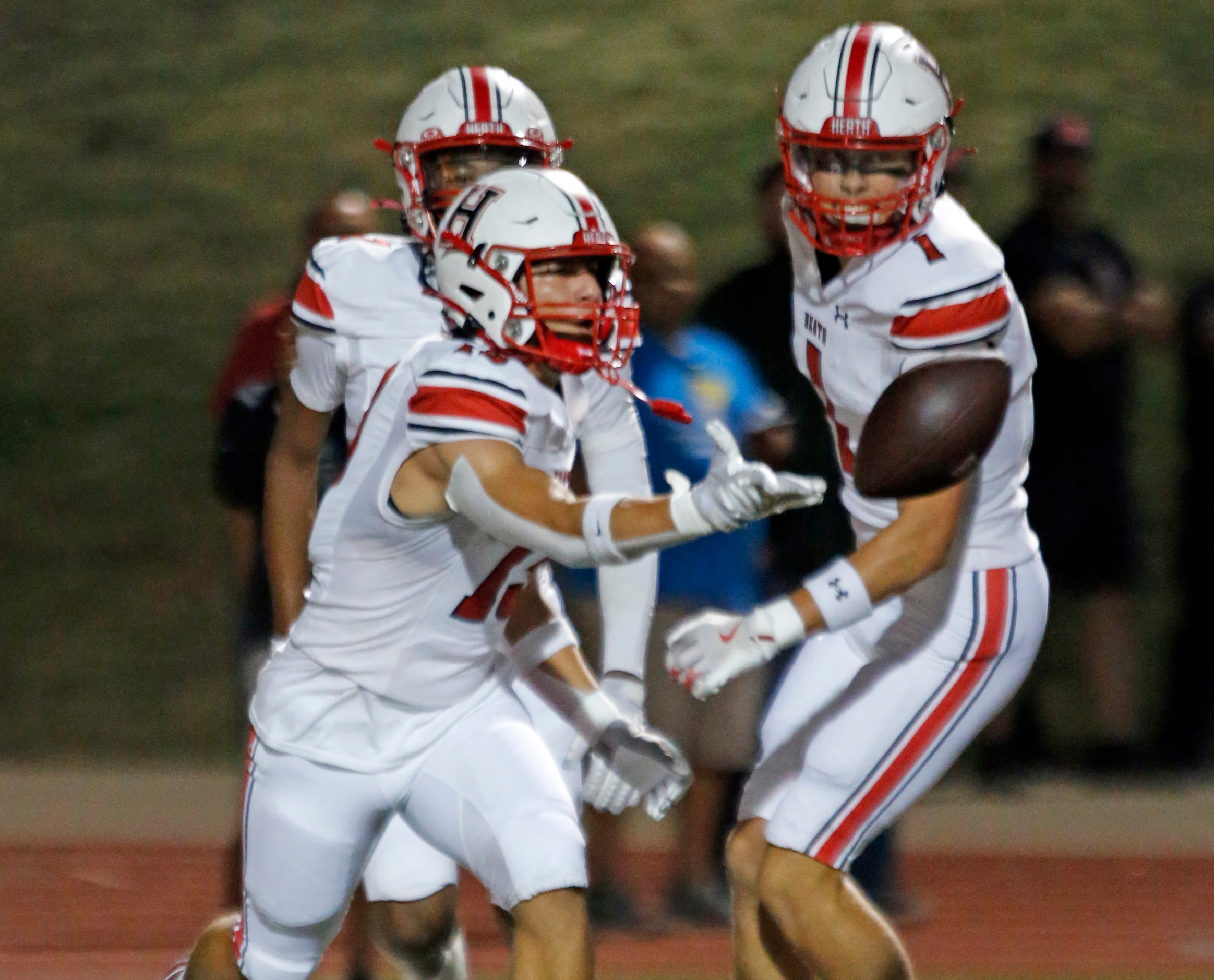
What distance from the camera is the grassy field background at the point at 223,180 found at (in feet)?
25.5

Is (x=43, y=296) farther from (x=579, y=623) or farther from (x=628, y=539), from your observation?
(x=628, y=539)

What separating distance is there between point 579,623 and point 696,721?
456 millimetres

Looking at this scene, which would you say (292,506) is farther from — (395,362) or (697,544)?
(697,544)

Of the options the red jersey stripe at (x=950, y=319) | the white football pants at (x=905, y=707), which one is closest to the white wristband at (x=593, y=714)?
the white football pants at (x=905, y=707)

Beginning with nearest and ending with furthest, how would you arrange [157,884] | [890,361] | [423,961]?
[890,361] → [423,961] → [157,884]

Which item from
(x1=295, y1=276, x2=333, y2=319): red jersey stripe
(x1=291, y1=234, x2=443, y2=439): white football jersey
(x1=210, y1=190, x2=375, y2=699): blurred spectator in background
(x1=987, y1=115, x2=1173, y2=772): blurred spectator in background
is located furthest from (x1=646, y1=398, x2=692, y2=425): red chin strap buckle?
(x1=987, y1=115, x2=1173, y2=772): blurred spectator in background

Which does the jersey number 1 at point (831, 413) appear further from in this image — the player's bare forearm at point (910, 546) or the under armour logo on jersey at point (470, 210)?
the under armour logo on jersey at point (470, 210)

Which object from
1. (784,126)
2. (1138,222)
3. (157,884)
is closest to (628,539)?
(784,126)

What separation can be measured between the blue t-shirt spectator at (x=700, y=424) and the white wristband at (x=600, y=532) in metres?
2.16

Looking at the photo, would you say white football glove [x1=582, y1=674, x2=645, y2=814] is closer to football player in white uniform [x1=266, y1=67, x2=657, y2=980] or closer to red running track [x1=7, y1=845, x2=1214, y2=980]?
football player in white uniform [x1=266, y1=67, x2=657, y2=980]

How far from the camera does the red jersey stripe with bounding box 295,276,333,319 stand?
3.93 m

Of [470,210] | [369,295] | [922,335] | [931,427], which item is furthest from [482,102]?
[931,427]

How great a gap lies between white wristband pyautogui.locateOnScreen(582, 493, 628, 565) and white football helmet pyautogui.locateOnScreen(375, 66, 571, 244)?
3.35 ft

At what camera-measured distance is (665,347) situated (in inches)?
213
